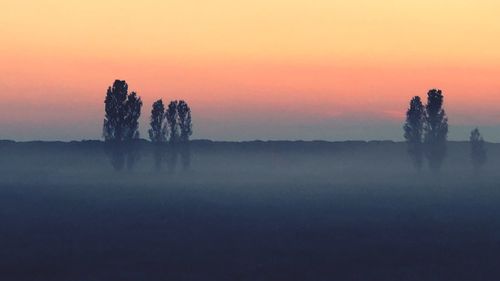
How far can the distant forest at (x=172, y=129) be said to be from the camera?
9694cm

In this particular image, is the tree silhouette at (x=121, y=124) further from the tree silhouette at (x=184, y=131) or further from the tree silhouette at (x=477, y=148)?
the tree silhouette at (x=477, y=148)

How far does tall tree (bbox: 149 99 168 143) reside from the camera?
11238 cm

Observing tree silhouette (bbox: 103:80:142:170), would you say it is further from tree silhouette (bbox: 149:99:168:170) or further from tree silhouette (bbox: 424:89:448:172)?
tree silhouette (bbox: 424:89:448:172)

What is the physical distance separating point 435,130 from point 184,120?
114 feet

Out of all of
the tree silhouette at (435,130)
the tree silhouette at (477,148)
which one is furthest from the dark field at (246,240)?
the tree silhouette at (477,148)

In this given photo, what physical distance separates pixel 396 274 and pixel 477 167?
108952mm

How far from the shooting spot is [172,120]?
11656cm

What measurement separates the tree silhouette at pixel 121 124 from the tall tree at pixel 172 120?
1384 centimetres

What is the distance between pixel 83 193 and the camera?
75188 millimetres

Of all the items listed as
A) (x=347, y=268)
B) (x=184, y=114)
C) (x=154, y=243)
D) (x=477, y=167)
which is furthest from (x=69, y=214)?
(x=477, y=167)

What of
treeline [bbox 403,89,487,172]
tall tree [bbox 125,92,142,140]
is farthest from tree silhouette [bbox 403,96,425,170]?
tall tree [bbox 125,92,142,140]

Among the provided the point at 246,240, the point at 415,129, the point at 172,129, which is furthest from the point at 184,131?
the point at 246,240

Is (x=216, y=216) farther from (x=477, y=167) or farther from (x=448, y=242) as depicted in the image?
(x=477, y=167)

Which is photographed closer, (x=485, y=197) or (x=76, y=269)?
(x=76, y=269)
